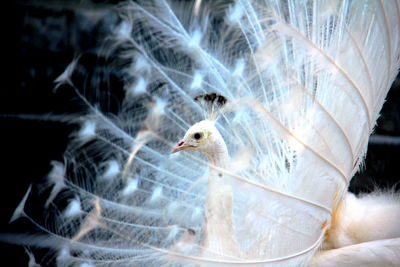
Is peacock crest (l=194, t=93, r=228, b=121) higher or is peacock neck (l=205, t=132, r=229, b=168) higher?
peacock crest (l=194, t=93, r=228, b=121)

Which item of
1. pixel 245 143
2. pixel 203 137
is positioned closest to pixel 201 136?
pixel 203 137

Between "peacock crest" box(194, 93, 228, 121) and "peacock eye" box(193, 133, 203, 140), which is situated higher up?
"peacock crest" box(194, 93, 228, 121)

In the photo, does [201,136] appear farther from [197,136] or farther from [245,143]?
[245,143]

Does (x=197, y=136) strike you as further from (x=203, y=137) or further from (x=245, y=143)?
(x=245, y=143)

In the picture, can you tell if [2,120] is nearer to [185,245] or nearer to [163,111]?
[163,111]

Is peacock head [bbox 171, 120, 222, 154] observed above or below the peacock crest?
below

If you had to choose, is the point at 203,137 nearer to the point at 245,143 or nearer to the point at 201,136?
the point at 201,136

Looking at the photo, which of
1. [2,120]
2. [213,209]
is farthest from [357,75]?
[2,120]

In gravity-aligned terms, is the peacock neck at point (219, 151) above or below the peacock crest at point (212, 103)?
below
